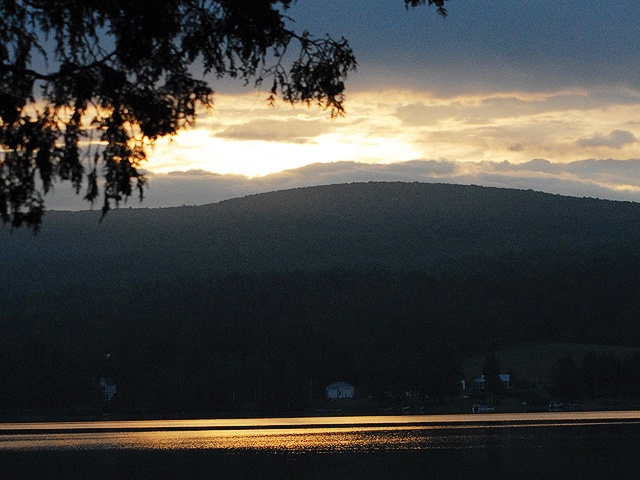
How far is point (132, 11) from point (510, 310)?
15134cm

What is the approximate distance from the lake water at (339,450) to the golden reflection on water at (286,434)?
0.09 m

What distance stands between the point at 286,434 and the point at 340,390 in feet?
174

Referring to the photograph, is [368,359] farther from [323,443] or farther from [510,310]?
[323,443]

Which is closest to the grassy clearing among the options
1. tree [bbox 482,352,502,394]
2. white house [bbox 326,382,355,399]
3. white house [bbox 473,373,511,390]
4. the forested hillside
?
white house [bbox 473,373,511,390]

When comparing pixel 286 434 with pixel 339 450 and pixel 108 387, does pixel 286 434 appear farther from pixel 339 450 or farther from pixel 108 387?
pixel 108 387

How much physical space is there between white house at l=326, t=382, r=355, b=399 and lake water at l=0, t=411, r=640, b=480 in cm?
3753

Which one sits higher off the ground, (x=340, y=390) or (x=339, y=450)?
(x=339, y=450)

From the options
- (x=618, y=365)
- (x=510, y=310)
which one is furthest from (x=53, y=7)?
(x=510, y=310)

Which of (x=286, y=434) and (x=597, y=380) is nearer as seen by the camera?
(x=286, y=434)

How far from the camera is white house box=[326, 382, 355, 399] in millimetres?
129375

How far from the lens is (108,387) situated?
13262cm

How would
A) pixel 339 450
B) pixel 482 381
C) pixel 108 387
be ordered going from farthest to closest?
pixel 108 387 < pixel 482 381 < pixel 339 450

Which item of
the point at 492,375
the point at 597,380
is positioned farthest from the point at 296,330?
the point at 597,380

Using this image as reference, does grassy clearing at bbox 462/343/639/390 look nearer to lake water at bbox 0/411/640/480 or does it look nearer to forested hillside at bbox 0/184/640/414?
forested hillside at bbox 0/184/640/414
